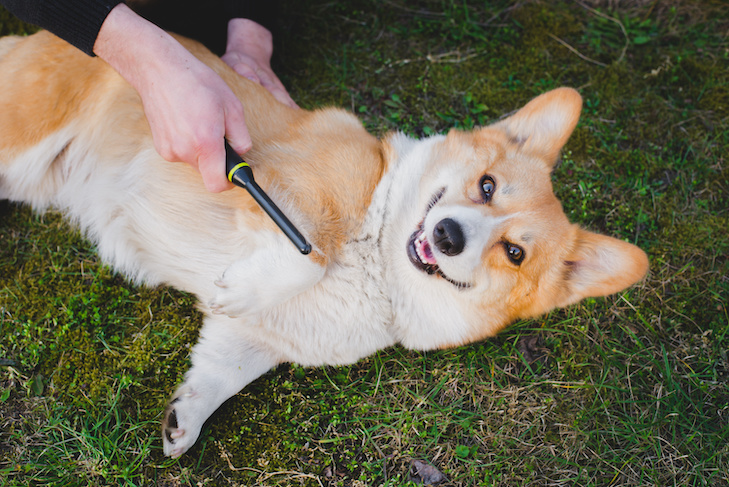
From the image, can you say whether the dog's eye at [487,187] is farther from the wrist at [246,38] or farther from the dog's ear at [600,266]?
the wrist at [246,38]

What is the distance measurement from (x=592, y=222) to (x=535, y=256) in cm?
128

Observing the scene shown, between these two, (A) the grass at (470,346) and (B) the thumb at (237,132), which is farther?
(A) the grass at (470,346)

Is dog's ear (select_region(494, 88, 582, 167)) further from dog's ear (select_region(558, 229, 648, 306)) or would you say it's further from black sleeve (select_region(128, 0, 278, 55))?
black sleeve (select_region(128, 0, 278, 55))

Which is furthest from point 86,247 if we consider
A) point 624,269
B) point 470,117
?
point 624,269

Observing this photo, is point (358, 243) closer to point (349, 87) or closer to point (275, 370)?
point (275, 370)

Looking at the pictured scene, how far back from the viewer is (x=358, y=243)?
2.35 meters

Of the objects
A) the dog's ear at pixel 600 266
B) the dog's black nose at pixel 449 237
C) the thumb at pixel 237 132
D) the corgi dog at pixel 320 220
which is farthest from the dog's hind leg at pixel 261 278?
the dog's ear at pixel 600 266

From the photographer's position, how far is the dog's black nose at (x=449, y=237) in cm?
212

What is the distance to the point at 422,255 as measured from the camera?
2.37 meters

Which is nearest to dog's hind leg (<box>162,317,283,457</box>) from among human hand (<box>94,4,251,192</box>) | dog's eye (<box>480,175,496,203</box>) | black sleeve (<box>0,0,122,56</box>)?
human hand (<box>94,4,251,192</box>)

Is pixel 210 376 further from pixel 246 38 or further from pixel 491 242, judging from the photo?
pixel 246 38

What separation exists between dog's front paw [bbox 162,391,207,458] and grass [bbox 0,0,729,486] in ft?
0.50

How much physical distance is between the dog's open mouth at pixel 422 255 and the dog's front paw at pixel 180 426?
1313 millimetres

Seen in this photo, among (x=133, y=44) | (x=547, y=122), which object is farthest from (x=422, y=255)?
(x=133, y=44)
